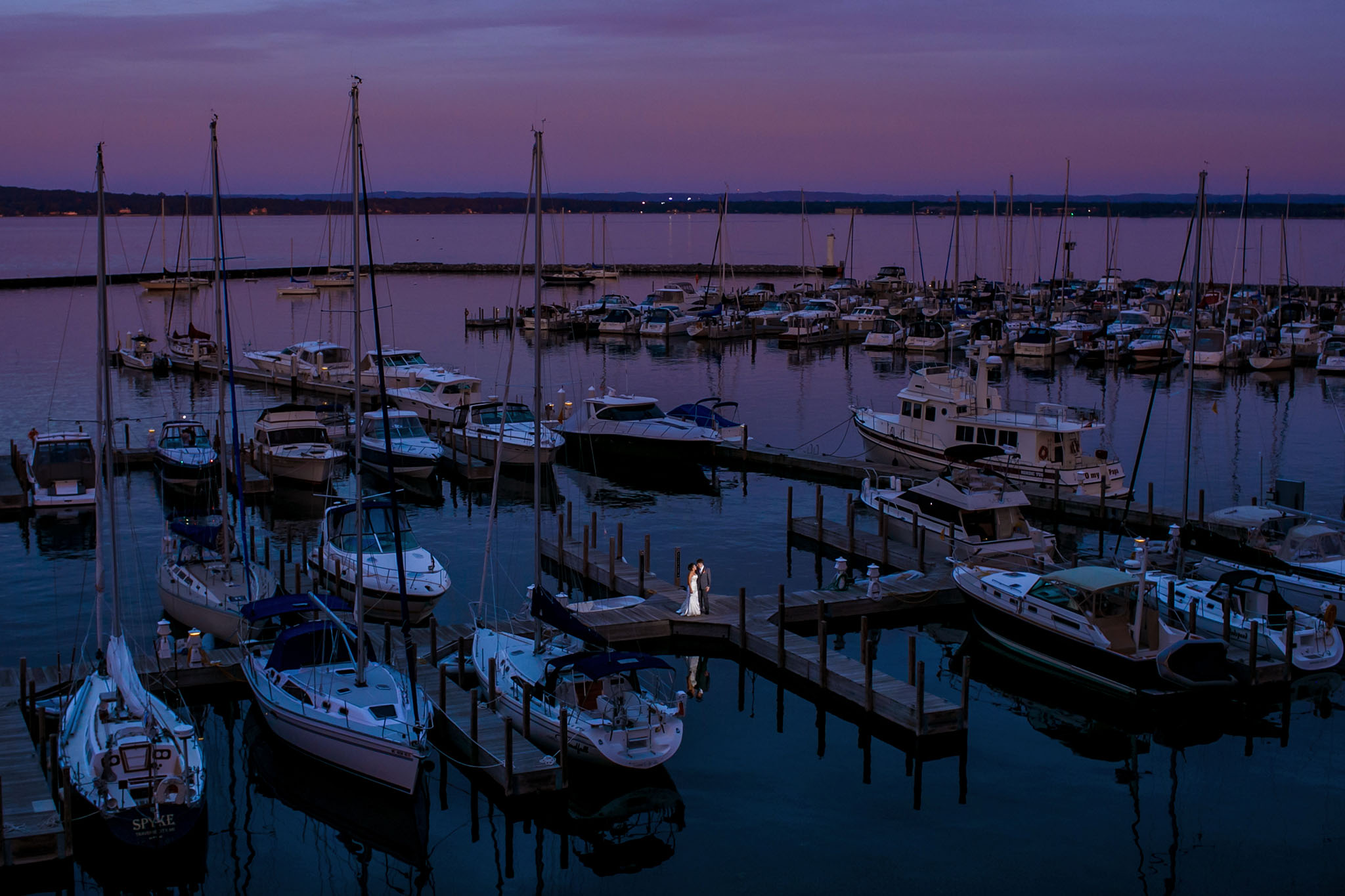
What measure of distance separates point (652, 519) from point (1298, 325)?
56144mm

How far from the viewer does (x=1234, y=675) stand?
24.5 meters

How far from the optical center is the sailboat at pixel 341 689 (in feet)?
65.4

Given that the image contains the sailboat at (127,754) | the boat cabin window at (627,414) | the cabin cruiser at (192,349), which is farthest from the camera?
the cabin cruiser at (192,349)

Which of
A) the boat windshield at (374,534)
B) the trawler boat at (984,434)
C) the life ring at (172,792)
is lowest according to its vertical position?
the life ring at (172,792)

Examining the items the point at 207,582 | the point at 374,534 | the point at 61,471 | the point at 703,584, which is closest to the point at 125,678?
the point at 207,582

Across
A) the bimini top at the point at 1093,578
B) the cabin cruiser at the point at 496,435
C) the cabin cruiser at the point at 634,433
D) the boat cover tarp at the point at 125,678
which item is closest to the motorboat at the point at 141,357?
the cabin cruiser at the point at 496,435

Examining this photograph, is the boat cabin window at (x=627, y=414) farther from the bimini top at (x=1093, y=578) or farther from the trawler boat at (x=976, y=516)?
the bimini top at (x=1093, y=578)

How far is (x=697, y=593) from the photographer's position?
27703 mm

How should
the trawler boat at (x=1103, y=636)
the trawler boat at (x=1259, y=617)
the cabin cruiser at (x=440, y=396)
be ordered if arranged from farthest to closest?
the cabin cruiser at (x=440, y=396)
the trawler boat at (x=1259, y=617)
the trawler boat at (x=1103, y=636)

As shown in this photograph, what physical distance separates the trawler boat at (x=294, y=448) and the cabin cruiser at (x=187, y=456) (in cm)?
159

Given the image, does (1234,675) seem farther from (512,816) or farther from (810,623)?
(512,816)

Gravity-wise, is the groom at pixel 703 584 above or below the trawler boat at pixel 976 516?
below

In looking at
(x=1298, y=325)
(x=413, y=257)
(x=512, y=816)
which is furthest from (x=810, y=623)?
(x=413, y=257)

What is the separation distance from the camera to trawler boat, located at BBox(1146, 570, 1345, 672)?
81.5 ft
